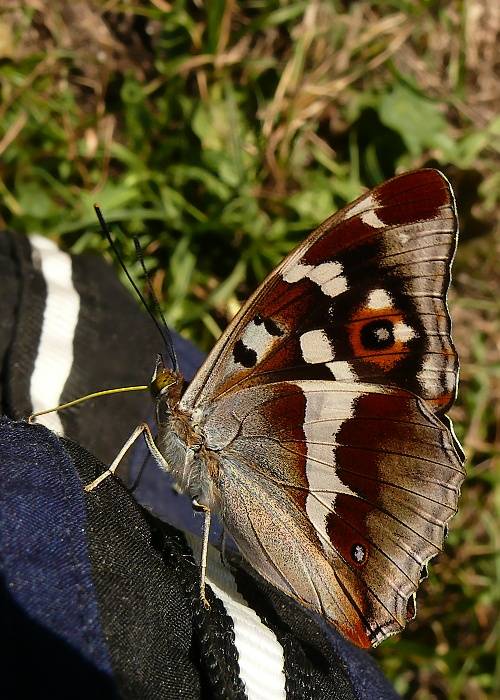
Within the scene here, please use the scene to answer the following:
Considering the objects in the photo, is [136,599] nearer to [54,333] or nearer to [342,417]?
[342,417]

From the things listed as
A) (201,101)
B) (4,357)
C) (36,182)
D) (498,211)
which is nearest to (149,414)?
(4,357)

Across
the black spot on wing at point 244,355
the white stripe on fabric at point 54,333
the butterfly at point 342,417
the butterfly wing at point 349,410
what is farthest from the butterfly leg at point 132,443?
the white stripe on fabric at point 54,333

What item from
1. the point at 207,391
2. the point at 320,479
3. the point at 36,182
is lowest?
the point at 320,479

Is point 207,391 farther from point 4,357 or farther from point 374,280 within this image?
point 4,357

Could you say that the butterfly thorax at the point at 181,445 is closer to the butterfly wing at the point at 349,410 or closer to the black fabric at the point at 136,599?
the butterfly wing at the point at 349,410

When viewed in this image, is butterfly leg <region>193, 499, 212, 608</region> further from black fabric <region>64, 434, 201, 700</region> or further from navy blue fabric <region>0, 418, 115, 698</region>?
navy blue fabric <region>0, 418, 115, 698</region>
